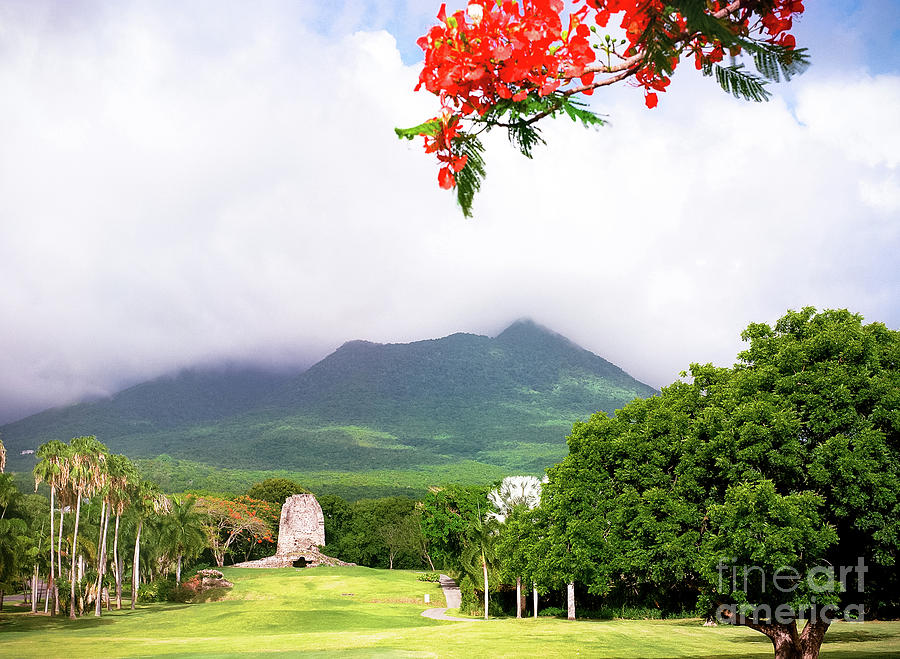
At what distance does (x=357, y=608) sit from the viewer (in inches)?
1973

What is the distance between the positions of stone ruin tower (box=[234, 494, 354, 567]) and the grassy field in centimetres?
2982

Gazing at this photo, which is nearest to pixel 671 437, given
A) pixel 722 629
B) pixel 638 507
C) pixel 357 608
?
pixel 638 507

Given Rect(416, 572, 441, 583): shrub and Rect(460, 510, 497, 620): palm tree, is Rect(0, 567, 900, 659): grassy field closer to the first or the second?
Rect(460, 510, 497, 620): palm tree

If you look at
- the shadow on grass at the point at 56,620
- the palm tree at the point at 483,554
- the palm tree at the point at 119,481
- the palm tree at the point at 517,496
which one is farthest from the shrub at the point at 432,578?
the palm tree at the point at 119,481

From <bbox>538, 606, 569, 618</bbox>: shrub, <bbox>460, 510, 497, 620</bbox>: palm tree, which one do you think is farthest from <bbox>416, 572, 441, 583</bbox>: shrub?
<bbox>538, 606, 569, 618</bbox>: shrub

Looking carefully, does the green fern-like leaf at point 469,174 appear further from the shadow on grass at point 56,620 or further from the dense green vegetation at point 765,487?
the shadow on grass at point 56,620

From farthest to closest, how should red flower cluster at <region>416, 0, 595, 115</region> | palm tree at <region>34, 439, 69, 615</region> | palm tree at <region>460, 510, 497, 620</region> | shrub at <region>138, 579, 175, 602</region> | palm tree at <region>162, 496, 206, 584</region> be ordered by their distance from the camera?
shrub at <region>138, 579, 175, 602</region>, palm tree at <region>162, 496, 206, 584</region>, palm tree at <region>460, 510, 497, 620</region>, palm tree at <region>34, 439, 69, 615</region>, red flower cluster at <region>416, 0, 595, 115</region>

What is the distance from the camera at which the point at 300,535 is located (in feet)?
285

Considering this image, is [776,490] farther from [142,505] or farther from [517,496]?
[142,505]

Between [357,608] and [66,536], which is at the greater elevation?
[66,536]

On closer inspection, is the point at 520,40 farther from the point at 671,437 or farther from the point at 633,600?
the point at 633,600

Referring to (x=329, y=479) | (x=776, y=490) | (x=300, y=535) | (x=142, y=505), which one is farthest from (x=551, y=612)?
(x=329, y=479)

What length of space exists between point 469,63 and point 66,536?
57.9 metres

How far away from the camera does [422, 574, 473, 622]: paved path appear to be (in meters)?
46.7
